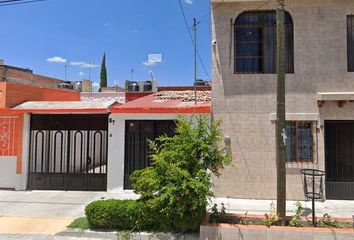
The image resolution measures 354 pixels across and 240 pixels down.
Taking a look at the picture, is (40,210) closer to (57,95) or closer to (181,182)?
(181,182)

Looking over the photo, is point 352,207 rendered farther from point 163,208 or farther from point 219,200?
point 163,208

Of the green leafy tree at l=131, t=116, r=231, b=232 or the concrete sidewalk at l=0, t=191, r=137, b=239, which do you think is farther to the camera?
the concrete sidewalk at l=0, t=191, r=137, b=239

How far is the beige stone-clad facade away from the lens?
9898 millimetres

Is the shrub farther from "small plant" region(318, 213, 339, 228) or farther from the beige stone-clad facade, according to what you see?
"small plant" region(318, 213, 339, 228)

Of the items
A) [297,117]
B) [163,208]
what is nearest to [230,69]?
[297,117]

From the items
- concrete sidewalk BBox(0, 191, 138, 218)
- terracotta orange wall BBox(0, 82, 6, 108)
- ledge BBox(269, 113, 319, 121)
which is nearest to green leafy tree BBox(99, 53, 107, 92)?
terracotta orange wall BBox(0, 82, 6, 108)

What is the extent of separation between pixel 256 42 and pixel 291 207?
5.43 m

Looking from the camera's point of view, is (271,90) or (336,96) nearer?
(336,96)

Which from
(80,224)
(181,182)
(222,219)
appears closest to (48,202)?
(80,224)

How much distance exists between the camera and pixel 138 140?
37.0ft

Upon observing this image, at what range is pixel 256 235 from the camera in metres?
6.61

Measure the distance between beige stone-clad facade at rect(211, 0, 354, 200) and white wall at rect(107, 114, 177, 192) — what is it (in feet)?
8.96

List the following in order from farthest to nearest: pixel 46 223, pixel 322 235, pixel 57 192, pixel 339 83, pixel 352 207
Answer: pixel 57 192 → pixel 339 83 → pixel 352 207 → pixel 46 223 → pixel 322 235

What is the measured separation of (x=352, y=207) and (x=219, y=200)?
3.89 m
